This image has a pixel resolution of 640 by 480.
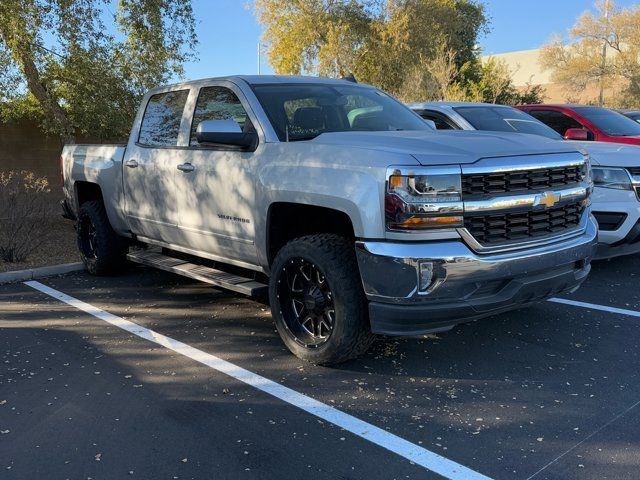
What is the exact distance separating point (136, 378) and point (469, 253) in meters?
2.29

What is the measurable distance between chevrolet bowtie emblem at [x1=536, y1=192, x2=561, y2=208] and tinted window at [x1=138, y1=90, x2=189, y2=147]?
3.15 meters

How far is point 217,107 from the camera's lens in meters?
5.09

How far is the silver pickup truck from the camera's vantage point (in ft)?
11.6

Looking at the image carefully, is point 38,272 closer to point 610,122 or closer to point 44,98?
point 44,98

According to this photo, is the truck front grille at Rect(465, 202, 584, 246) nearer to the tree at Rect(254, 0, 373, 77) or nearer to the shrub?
the shrub

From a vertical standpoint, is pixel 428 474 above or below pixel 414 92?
below

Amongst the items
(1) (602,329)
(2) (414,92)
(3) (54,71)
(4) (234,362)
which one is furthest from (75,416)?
(2) (414,92)

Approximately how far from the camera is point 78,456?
3.04 metres

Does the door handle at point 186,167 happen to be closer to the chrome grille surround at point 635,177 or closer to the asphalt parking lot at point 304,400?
the asphalt parking lot at point 304,400

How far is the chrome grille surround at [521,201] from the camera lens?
3602 mm

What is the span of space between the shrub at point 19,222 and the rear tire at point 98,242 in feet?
3.60

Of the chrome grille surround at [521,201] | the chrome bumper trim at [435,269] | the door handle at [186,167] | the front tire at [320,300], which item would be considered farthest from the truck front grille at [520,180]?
the door handle at [186,167]

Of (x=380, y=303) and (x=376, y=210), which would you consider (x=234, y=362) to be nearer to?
(x=380, y=303)

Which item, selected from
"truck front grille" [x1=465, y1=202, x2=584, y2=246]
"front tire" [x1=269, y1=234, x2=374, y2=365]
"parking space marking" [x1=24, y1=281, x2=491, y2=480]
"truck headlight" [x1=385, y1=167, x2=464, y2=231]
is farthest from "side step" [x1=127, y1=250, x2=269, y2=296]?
"truck front grille" [x1=465, y1=202, x2=584, y2=246]
